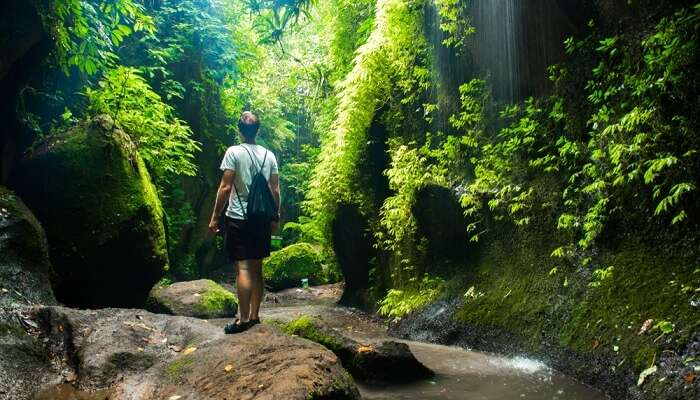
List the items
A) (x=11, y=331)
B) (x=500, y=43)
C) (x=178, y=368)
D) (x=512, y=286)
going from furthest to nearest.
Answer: (x=500, y=43)
(x=512, y=286)
(x=11, y=331)
(x=178, y=368)

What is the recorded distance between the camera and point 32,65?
6828 mm

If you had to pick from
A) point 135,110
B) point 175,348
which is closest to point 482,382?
point 175,348

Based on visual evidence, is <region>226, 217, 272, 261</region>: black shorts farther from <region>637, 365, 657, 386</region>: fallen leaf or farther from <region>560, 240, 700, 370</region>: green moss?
<region>637, 365, 657, 386</region>: fallen leaf

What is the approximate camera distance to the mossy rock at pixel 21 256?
5094 mm

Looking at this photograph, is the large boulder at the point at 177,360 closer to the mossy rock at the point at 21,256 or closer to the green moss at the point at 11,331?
the green moss at the point at 11,331

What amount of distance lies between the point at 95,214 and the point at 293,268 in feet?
34.4

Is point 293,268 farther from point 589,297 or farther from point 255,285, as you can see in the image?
point 589,297

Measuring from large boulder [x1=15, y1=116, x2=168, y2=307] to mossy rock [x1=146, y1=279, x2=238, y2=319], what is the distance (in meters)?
1.07

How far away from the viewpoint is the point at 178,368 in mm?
3871

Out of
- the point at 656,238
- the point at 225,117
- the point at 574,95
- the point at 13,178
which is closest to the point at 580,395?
the point at 656,238

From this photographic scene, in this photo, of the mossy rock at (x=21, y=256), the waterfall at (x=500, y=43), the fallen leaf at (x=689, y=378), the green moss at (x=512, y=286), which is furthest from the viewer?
the waterfall at (x=500, y=43)

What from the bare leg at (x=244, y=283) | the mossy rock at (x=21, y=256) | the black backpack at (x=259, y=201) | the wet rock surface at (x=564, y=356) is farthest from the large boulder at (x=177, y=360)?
the wet rock surface at (x=564, y=356)

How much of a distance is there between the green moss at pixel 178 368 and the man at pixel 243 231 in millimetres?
887

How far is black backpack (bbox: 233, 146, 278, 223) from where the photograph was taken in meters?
4.99
